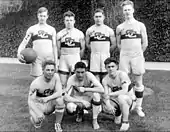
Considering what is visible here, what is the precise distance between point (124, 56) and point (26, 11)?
28.2 ft

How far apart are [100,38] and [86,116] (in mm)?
1220

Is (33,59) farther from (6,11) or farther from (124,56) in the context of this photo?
(6,11)

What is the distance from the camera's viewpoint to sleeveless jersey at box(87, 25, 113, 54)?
5.02m

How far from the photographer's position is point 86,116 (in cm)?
489

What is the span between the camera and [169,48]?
34.3ft

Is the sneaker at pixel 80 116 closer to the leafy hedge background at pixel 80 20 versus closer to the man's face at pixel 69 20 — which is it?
the man's face at pixel 69 20

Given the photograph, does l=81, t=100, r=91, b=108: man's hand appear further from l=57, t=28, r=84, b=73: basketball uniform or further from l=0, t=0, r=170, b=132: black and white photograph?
l=57, t=28, r=84, b=73: basketball uniform

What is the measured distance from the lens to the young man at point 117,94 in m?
4.31

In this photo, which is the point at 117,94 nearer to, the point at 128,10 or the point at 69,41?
the point at 69,41

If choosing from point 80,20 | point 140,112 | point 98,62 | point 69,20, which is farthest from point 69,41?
point 80,20

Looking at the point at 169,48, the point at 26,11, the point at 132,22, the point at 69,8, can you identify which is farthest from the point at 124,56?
the point at 26,11

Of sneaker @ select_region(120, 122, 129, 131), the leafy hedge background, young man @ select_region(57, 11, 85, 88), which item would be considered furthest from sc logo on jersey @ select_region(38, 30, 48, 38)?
the leafy hedge background

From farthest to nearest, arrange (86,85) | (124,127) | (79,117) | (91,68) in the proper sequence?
1. (91,68)
2. (79,117)
3. (86,85)
4. (124,127)

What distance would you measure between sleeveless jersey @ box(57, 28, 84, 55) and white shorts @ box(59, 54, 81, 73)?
6 centimetres
